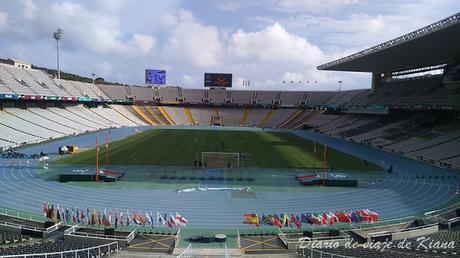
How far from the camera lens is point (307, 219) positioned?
76.6ft

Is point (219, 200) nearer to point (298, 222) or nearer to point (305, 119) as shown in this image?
point (298, 222)

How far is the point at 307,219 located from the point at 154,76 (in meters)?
94.1

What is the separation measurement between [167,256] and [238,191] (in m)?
13.8

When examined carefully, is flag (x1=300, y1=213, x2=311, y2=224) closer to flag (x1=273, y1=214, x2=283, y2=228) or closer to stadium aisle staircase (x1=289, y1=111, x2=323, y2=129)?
flag (x1=273, y1=214, x2=283, y2=228)

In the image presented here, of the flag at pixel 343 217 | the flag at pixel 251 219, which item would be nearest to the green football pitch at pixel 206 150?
the flag at pixel 343 217

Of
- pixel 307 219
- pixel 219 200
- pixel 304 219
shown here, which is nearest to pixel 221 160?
pixel 219 200

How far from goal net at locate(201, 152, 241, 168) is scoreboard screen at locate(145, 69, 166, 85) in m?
71.0

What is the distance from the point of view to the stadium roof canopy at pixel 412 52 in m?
41.9

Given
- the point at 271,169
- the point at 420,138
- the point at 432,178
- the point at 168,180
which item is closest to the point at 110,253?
the point at 168,180

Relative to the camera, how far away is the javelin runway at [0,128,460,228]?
25.6 m

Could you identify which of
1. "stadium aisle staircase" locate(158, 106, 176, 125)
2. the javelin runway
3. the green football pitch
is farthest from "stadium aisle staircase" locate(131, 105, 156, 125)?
the javelin runway

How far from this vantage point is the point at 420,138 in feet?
186

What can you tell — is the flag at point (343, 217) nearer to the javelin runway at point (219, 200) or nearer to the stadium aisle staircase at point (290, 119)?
the javelin runway at point (219, 200)

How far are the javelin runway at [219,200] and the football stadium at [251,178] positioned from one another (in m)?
0.13
